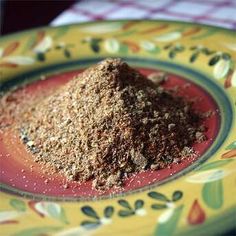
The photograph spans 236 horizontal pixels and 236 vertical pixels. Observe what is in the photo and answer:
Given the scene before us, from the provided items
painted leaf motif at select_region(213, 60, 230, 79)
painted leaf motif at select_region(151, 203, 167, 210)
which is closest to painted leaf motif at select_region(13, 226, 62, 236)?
painted leaf motif at select_region(151, 203, 167, 210)

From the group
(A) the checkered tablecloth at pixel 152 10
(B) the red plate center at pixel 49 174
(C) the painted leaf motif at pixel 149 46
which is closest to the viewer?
(B) the red plate center at pixel 49 174

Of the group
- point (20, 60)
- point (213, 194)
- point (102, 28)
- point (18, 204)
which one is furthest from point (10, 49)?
point (213, 194)

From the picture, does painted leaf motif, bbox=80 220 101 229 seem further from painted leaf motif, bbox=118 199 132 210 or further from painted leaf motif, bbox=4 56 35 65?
painted leaf motif, bbox=4 56 35 65

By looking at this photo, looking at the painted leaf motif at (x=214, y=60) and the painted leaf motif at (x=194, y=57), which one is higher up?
the painted leaf motif at (x=194, y=57)

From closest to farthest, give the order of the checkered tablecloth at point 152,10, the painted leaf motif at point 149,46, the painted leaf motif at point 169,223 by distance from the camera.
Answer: the painted leaf motif at point 169,223
the painted leaf motif at point 149,46
the checkered tablecloth at point 152,10

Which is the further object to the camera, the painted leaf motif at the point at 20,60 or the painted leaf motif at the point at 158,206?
the painted leaf motif at the point at 20,60

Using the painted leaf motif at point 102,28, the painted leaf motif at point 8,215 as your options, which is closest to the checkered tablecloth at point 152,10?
the painted leaf motif at point 102,28

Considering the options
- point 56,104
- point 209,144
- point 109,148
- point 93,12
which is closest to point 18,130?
point 56,104

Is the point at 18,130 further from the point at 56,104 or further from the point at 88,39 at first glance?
the point at 88,39

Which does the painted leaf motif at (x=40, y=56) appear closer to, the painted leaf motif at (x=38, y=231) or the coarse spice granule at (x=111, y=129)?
the coarse spice granule at (x=111, y=129)
